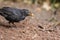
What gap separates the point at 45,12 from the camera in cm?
966

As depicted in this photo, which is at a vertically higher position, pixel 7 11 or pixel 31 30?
pixel 7 11

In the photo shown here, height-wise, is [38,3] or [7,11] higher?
[7,11]

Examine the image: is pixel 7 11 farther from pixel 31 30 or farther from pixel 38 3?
pixel 38 3

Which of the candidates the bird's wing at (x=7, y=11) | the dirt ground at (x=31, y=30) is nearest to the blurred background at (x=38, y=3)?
the dirt ground at (x=31, y=30)

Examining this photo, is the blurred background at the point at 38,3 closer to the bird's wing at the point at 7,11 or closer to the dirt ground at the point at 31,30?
the dirt ground at the point at 31,30

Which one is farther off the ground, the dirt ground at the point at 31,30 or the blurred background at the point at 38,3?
the dirt ground at the point at 31,30

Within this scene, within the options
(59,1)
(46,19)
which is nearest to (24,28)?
(46,19)

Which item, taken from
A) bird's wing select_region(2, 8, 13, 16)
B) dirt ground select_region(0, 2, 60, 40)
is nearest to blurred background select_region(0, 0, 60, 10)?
dirt ground select_region(0, 2, 60, 40)

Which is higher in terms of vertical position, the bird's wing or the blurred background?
the bird's wing

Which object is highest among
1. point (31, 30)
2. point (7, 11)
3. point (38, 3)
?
point (7, 11)

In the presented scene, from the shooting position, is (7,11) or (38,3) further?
(38,3)

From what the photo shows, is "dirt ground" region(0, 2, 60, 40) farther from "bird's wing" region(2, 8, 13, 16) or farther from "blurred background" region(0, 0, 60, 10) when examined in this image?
"blurred background" region(0, 0, 60, 10)

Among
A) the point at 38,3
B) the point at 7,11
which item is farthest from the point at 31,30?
the point at 38,3

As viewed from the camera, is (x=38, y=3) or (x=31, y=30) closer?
(x=31, y=30)
